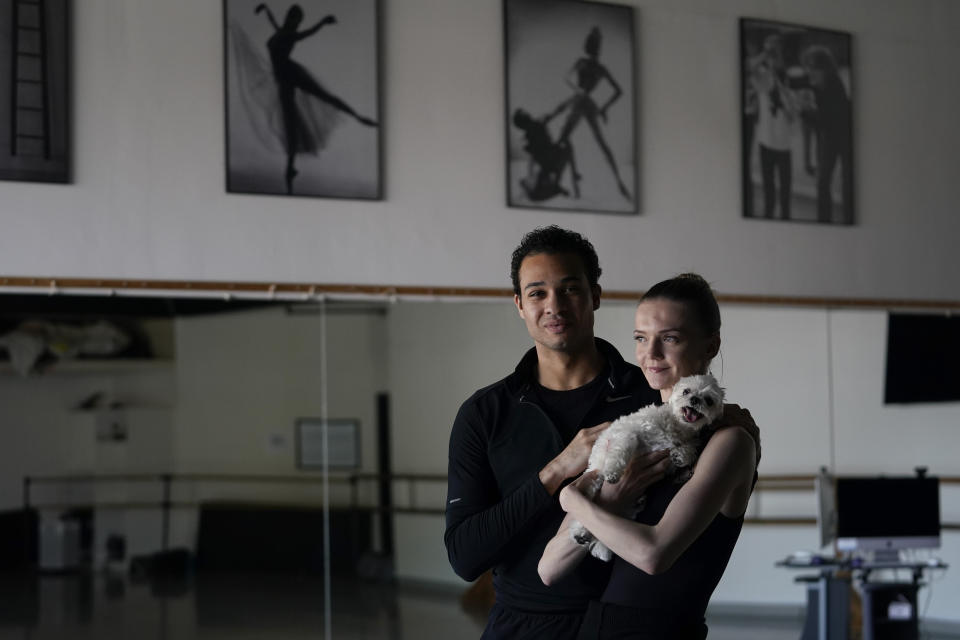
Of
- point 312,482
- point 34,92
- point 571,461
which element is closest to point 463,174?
point 312,482

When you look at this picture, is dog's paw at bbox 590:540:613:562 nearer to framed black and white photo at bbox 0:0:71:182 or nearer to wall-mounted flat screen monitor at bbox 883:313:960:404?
framed black and white photo at bbox 0:0:71:182

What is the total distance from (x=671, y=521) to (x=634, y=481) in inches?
5.3

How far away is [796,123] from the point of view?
614 cm

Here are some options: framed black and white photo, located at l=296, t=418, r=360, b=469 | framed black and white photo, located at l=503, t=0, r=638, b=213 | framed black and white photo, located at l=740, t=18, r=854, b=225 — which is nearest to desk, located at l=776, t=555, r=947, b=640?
framed black and white photo, located at l=740, t=18, r=854, b=225

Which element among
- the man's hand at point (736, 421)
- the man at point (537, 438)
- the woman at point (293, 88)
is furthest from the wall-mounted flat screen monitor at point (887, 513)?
the man's hand at point (736, 421)

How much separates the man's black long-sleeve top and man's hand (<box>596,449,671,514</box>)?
7.3 inches

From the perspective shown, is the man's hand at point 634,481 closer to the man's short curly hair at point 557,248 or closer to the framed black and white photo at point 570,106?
the man's short curly hair at point 557,248

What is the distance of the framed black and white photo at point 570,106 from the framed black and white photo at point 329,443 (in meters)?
1.35

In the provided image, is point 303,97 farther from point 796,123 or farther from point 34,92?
point 796,123

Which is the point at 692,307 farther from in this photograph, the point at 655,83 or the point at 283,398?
the point at 655,83

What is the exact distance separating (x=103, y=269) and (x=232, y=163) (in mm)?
712

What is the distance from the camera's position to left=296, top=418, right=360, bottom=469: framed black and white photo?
5.00m

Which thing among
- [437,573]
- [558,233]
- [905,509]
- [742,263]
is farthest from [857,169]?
[558,233]

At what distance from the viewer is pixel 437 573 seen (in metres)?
5.11
